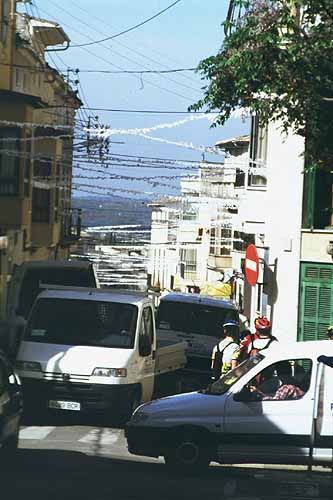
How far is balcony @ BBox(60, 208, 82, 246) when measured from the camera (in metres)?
58.8

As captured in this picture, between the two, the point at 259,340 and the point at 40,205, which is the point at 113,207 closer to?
the point at 40,205

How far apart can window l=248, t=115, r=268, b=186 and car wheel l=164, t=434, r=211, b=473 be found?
53.9 feet

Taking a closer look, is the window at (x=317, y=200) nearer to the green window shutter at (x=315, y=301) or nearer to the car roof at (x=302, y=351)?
the green window shutter at (x=315, y=301)

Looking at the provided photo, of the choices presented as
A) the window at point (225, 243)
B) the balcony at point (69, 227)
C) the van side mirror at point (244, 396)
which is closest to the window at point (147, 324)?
the van side mirror at point (244, 396)

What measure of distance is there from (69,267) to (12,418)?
13.2 metres

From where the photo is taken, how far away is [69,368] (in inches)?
664

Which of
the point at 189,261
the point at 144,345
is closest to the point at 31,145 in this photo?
the point at 144,345

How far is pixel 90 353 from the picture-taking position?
17.1 meters

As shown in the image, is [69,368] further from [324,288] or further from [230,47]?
[324,288]

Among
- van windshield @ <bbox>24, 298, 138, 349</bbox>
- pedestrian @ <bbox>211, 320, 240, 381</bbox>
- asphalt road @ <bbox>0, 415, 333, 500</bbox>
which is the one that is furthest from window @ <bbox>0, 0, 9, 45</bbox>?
asphalt road @ <bbox>0, 415, 333, 500</bbox>

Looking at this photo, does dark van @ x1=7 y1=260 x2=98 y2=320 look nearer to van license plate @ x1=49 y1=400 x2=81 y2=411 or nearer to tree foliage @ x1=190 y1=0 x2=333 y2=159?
van license plate @ x1=49 y1=400 x2=81 y2=411

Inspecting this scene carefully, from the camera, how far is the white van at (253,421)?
1262cm

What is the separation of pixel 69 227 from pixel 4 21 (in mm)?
20429

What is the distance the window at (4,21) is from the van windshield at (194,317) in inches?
782
